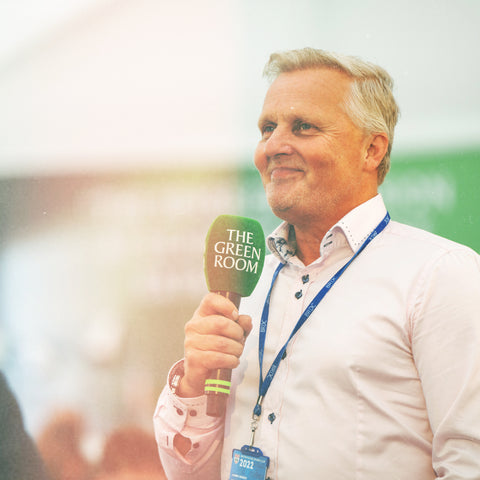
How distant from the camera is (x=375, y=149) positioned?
5.01 feet

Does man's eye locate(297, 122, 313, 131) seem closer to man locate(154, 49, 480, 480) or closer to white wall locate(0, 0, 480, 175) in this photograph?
man locate(154, 49, 480, 480)

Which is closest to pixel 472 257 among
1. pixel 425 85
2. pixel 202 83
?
pixel 425 85

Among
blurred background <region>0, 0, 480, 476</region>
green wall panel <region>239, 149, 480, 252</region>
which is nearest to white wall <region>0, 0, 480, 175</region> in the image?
blurred background <region>0, 0, 480, 476</region>

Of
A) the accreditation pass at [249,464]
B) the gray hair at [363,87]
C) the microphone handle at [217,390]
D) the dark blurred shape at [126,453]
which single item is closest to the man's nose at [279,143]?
the gray hair at [363,87]

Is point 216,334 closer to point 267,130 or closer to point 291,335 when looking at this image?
point 291,335

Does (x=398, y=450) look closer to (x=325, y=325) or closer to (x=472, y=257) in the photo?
(x=325, y=325)

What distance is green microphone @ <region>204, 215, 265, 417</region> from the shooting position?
1230 mm

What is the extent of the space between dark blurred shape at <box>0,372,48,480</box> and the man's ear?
134 cm

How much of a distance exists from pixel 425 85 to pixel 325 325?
0.77m

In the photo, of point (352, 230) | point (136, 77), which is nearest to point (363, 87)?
point (352, 230)

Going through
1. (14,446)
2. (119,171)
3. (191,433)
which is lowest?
(14,446)

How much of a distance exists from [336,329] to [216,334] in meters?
0.29

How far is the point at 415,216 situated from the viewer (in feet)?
5.09

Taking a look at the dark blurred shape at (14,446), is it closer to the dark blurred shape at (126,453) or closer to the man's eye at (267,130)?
the dark blurred shape at (126,453)
